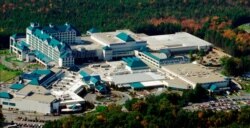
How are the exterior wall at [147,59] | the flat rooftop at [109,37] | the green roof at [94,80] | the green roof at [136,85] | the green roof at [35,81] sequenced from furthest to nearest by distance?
the flat rooftop at [109,37] < the exterior wall at [147,59] < the green roof at [136,85] < the green roof at [94,80] < the green roof at [35,81]

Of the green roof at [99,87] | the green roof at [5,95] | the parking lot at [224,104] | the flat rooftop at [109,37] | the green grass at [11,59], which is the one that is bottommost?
the parking lot at [224,104]

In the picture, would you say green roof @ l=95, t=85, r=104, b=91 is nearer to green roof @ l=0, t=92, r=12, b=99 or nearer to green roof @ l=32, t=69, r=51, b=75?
green roof @ l=32, t=69, r=51, b=75

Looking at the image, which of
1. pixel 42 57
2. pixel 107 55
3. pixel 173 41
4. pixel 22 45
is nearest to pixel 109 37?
pixel 107 55

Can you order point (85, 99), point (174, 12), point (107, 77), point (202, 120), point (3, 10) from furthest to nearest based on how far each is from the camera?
point (174, 12) < point (3, 10) < point (107, 77) < point (85, 99) < point (202, 120)

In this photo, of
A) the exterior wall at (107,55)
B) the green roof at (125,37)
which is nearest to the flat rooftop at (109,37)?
the green roof at (125,37)

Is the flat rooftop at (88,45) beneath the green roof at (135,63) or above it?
above

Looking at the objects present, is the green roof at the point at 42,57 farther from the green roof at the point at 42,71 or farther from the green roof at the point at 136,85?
the green roof at the point at 136,85

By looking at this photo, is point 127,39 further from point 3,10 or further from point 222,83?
point 3,10

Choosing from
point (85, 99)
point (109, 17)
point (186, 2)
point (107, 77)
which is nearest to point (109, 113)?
point (85, 99)
